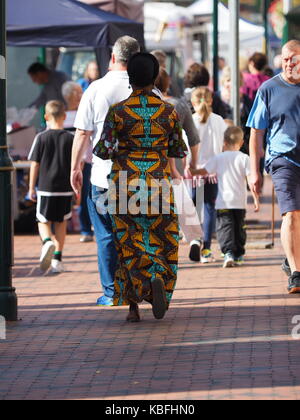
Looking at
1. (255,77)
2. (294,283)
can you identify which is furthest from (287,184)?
(255,77)

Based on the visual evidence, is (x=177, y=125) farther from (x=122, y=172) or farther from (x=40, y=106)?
(x=40, y=106)

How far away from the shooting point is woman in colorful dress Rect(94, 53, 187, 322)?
8648 mm

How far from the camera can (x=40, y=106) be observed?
59.0ft

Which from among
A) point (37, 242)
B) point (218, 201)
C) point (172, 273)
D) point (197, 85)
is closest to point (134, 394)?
point (172, 273)

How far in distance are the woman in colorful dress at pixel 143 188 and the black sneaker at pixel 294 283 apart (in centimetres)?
150

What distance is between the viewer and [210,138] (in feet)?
42.7

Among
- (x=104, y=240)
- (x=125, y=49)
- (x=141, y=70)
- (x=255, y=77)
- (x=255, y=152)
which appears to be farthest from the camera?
(x=255, y=77)

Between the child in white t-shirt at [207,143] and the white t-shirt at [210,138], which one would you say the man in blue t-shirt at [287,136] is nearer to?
the child in white t-shirt at [207,143]

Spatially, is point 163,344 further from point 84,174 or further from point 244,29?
point 244,29

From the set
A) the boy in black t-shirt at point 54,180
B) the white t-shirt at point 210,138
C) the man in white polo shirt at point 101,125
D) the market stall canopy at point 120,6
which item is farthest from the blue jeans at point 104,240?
the market stall canopy at point 120,6

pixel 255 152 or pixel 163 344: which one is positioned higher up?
pixel 255 152

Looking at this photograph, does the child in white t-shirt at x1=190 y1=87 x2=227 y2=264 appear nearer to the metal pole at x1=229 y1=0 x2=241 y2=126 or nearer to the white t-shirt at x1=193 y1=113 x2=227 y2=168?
the white t-shirt at x1=193 y1=113 x2=227 y2=168

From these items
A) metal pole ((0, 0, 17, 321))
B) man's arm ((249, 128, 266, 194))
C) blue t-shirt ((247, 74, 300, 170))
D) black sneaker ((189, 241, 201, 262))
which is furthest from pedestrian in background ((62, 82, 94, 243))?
metal pole ((0, 0, 17, 321))

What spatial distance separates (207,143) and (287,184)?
312cm
